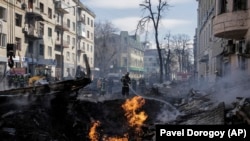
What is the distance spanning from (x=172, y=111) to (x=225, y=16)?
6621 millimetres

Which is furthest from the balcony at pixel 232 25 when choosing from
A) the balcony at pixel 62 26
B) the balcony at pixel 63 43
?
the balcony at pixel 62 26

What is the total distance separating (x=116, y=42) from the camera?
9250cm

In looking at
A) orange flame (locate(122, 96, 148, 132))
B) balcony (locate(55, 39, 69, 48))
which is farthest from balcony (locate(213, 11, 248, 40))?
balcony (locate(55, 39, 69, 48))

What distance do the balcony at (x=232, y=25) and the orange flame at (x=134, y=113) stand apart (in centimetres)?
603

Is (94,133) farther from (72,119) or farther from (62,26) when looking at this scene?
(62,26)

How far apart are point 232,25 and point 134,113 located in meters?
7.08

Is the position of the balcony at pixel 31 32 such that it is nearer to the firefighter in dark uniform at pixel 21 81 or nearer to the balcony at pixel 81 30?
the firefighter in dark uniform at pixel 21 81

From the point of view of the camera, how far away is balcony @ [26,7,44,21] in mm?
40812

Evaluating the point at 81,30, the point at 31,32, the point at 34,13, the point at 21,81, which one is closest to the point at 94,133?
the point at 21,81

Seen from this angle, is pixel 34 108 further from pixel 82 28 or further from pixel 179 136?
pixel 82 28

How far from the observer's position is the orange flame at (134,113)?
1407 centimetres

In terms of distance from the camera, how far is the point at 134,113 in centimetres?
1563

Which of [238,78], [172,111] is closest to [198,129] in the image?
[172,111]

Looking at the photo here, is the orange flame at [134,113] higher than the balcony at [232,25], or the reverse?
Result: the balcony at [232,25]
